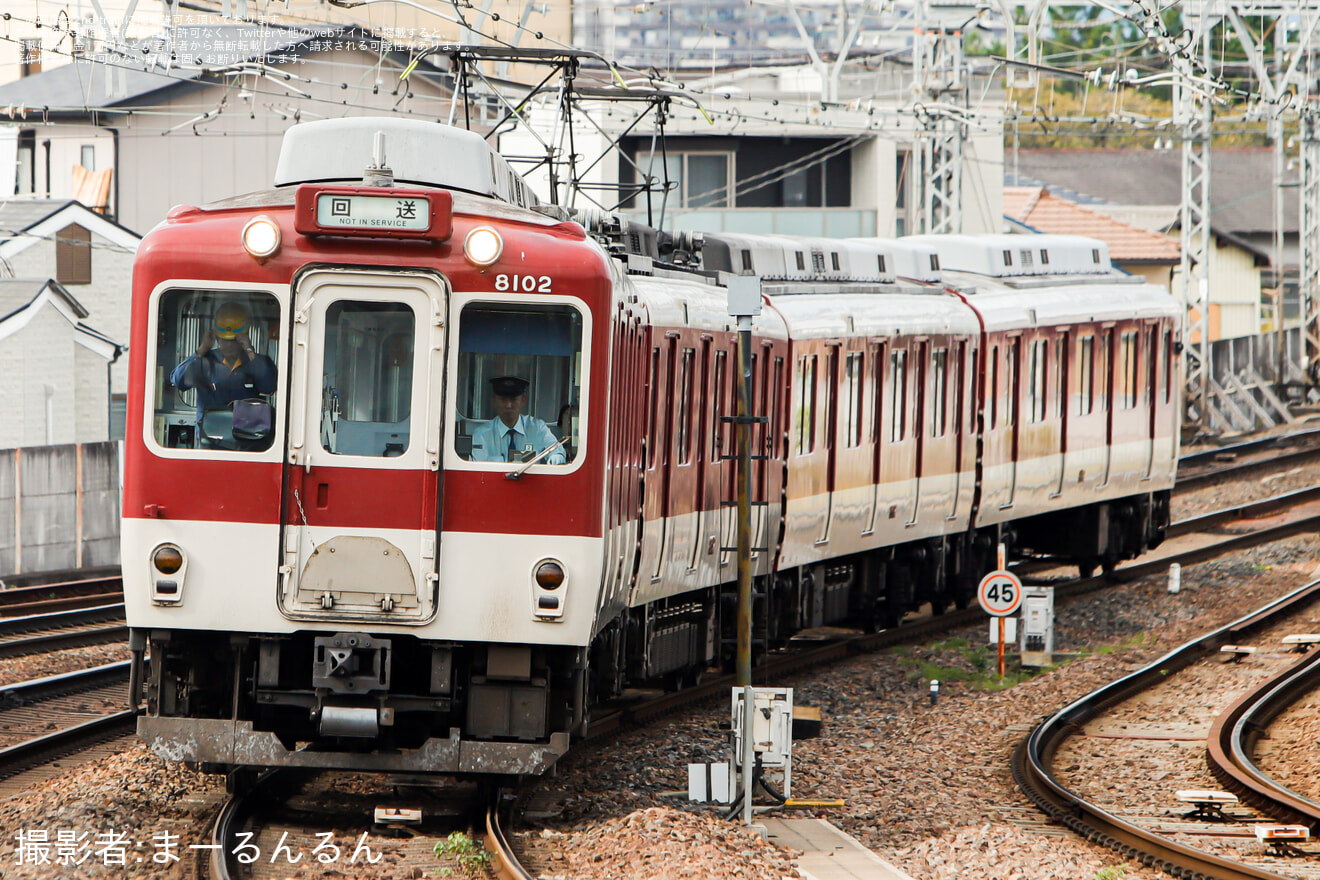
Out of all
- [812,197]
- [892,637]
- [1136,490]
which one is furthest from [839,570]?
[812,197]

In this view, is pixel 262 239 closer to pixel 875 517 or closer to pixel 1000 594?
pixel 1000 594

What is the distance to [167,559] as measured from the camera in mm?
8648

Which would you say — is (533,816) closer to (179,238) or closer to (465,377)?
(465,377)

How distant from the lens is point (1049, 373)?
748 inches

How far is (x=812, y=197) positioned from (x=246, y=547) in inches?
1293

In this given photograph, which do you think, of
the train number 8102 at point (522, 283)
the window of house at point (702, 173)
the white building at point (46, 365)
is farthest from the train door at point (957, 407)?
the window of house at point (702, 173)

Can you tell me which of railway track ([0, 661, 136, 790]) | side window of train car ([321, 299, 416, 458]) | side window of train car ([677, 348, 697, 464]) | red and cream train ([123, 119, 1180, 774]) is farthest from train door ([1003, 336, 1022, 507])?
side window of train car ([321, 299, 416, 458])

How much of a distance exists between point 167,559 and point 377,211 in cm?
176

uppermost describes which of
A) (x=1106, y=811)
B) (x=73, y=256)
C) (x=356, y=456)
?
(x=73, y=256)

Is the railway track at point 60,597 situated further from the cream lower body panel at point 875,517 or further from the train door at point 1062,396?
the train door at point 1062,396

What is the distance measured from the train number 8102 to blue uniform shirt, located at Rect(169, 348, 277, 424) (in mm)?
1044

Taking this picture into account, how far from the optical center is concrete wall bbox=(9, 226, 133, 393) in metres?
28.9

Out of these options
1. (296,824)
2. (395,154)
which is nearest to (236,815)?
(296,824)

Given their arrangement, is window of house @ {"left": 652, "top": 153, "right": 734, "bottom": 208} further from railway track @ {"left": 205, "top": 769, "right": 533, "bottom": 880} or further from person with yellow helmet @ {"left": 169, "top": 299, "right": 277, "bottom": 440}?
person with yellow helmet @ {"left": 169, "top": 299, "right": 277, "bottom": 440}
